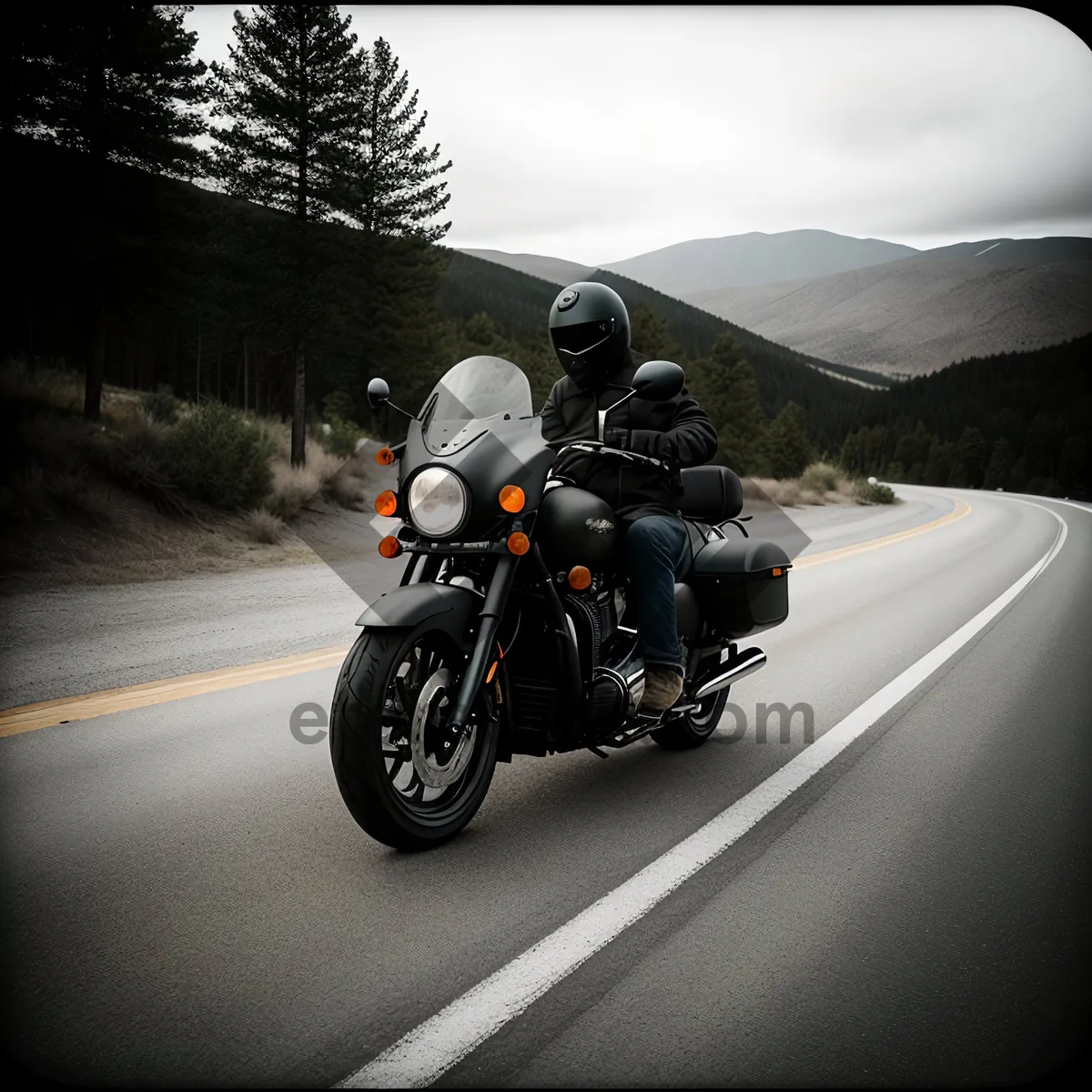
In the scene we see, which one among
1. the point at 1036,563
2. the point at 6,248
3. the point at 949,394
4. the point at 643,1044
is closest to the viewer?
the point at 643,1044

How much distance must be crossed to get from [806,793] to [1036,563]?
13483 millimetres

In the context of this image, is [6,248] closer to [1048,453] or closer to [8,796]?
[8,796]

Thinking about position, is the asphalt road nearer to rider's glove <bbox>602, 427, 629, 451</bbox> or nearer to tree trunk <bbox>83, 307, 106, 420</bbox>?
rider's glove <bbox>602, 427, 629, 451</bbox>

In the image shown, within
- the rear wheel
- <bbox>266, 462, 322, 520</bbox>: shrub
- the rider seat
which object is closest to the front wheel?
the rear wheel

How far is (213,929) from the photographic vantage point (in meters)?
2.97

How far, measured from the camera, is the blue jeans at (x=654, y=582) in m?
4.20

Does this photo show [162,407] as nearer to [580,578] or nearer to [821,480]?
[580,578]

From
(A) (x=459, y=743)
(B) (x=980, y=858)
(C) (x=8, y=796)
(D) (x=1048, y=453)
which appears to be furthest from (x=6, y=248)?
(D) (x=1048, y=453)

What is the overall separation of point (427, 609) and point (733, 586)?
79.5 inches

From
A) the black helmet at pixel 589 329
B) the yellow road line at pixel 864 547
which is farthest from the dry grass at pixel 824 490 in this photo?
the black helmet at pixel 589 329

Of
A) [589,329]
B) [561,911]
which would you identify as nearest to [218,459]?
[589,329]

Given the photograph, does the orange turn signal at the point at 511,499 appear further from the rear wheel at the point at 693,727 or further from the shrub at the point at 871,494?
the shrub at the point at 871,494

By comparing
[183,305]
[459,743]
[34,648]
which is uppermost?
[183,305]

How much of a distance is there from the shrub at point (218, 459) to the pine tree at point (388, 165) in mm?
12815
